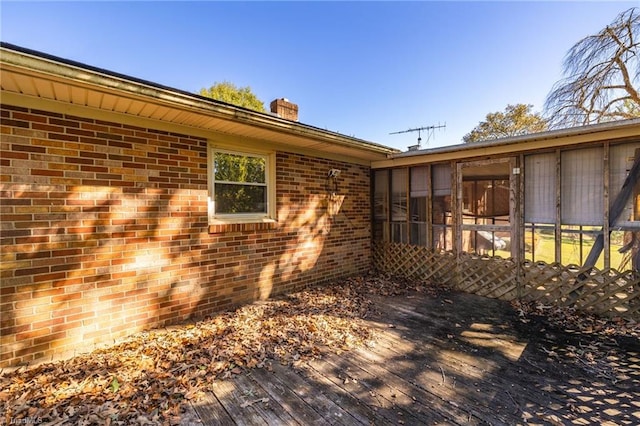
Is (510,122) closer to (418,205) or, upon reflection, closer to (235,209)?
(418,205)

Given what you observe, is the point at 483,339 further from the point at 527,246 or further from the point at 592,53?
the point at 592,53

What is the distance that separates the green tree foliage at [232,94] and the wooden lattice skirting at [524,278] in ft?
44.7

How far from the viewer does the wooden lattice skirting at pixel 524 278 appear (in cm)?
409

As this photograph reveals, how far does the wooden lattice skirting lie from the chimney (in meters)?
3.93

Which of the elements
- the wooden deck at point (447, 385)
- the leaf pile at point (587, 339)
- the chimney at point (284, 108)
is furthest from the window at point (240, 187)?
the leaf pile at point (587, 339)

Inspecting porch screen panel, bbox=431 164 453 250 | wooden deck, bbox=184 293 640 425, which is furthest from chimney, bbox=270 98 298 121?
wooden deck, bbox=184 293 640 425

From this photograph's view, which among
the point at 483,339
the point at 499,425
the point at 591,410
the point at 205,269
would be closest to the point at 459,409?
the point at 499,425

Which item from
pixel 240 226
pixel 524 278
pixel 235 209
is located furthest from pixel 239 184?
pixel 524 278

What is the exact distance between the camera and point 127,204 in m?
3.53

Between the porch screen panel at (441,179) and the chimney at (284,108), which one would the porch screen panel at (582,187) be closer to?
the porch screen panel at (441,179)

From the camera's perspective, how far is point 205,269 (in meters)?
4.27

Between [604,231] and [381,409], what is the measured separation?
4.43 m

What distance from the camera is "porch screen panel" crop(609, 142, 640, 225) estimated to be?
4012 mm

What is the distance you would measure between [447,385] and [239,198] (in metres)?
3.82
